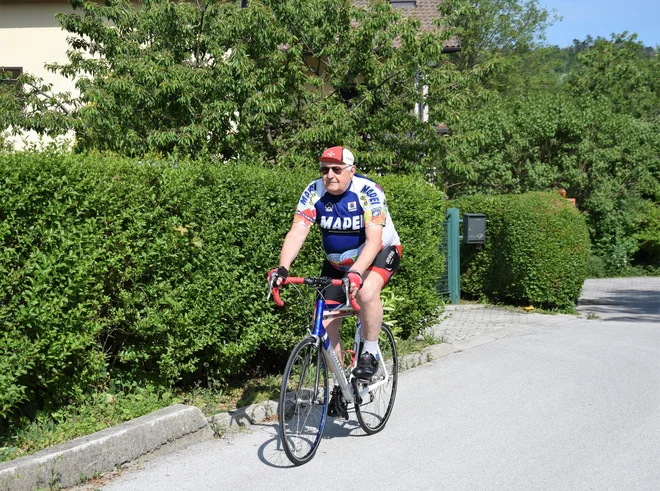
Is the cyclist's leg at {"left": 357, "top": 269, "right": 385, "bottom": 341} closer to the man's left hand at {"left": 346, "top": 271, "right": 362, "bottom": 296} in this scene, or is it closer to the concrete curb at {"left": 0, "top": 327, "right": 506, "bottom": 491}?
the man's left hand at {"left": 346, "top": 271, "right": 362, "bottom": 296}

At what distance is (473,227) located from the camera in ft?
52.9

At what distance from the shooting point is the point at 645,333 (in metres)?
12.9

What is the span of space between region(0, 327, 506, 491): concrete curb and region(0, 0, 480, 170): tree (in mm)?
5103

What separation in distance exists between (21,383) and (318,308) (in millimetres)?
1998

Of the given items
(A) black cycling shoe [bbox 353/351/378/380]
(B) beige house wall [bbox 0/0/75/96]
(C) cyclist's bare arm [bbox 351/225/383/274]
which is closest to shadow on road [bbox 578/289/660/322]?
(A) black cycling shoe [bbox 353/351/378/380]

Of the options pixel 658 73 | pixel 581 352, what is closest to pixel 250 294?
pixel 581 352

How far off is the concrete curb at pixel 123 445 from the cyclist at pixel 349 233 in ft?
3.58

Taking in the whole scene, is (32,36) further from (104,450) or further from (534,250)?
(104,450)

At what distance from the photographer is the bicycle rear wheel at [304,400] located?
5.49 m

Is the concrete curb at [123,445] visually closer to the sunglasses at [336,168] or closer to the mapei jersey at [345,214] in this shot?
the mapei jersey at [345,214]

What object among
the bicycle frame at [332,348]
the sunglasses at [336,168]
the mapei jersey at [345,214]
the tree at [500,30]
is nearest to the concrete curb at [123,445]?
the bicycle frame at [332,348]

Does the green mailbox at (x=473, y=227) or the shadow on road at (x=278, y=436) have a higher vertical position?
the green mailbox at (x=473, y=227)

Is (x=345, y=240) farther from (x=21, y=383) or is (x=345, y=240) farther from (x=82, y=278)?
(x=21, y=383)

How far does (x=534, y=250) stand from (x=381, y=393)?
9.35 metres
